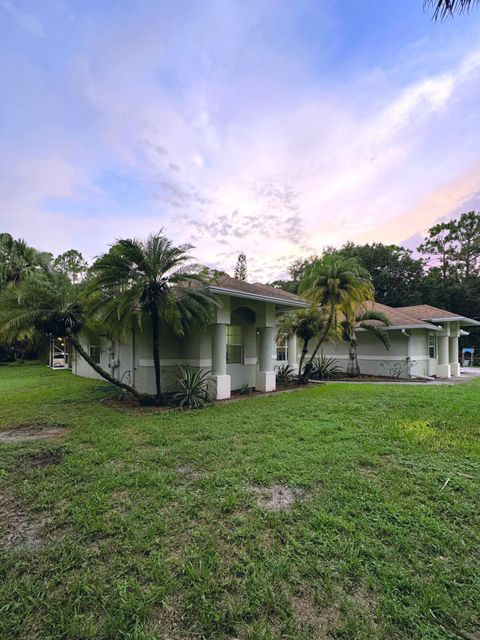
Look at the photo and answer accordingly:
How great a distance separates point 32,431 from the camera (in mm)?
6773

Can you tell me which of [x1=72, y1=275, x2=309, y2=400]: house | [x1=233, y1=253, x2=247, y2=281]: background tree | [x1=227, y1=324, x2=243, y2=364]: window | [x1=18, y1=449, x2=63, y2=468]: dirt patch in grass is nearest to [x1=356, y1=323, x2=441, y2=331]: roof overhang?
[x1=72, y1=275, x2=309, y2=400]: house

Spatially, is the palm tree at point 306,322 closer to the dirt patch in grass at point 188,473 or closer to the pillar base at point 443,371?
the pillar base at point 443,371

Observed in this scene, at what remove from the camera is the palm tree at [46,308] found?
315 inches

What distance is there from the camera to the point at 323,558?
2695 mm

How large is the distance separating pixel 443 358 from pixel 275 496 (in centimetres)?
1881

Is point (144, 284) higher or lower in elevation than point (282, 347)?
higher

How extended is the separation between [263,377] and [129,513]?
887 cm

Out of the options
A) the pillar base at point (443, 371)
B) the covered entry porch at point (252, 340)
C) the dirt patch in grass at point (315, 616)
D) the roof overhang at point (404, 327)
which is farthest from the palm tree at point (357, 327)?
the dirt patch in grass at point (315, 616)

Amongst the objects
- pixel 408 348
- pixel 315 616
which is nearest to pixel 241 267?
pixel 408 348

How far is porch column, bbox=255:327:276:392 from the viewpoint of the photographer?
11945mm

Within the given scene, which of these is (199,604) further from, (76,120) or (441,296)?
(441,296)

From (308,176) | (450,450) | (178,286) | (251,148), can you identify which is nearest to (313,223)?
(308,176)

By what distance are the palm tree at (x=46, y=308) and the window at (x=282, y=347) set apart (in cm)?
953

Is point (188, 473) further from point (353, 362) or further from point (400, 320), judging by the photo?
point (400, 320)
